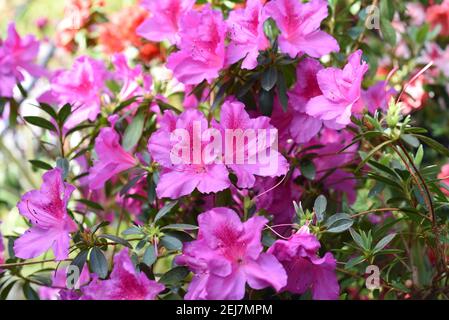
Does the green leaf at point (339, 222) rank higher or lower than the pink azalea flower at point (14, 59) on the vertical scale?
lower

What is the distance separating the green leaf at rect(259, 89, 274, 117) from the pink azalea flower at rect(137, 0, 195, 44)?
240 millimetres

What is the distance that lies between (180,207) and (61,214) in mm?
303

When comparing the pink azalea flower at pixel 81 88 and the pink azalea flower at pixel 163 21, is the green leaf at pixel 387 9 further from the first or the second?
the pink azalea flower at pixel 81 88

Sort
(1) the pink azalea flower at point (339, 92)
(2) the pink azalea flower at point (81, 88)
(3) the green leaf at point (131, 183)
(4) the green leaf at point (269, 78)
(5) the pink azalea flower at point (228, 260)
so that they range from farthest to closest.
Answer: (2) the pink azalea flower at point (81, 88), (3) the green leaf at point (131, 183), (4) the green leaf at point (269, 78), (1) the pink azalea flower at point (339, 92), (5) the pink azalea flower at point (228, 260)

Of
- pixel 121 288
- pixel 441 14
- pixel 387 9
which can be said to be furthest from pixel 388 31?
pixel 121 288

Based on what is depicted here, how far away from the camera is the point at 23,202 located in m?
1.08

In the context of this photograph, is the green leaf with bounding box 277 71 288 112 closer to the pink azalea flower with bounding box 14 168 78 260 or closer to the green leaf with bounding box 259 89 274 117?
the green leaf with bounding box 259 89 274 117

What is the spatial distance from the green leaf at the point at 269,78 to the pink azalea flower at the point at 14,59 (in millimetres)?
568

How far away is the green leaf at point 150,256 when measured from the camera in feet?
3.28

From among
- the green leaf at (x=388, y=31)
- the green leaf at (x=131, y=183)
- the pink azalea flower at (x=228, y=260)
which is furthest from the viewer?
the green leaf at (x=388, y=31)

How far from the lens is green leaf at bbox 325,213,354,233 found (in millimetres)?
1010

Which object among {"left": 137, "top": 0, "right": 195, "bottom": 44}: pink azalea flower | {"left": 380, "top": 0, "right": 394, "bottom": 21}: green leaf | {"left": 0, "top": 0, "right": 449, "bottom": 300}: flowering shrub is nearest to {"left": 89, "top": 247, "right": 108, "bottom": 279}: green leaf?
{"left": 0, "top": 0, "right": 449, "bottom": 300}: flowering shrub

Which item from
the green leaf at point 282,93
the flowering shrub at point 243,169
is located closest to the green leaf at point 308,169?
the flowering shrub at point 243,169
